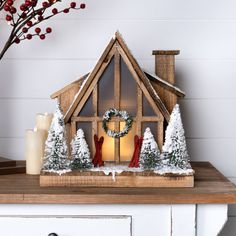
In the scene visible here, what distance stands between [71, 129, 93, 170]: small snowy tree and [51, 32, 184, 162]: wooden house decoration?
0.20 ft

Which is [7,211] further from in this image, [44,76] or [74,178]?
[44,76]

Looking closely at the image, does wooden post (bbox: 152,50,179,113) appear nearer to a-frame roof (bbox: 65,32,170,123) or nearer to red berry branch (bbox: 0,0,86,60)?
a-frame roof (bbox: 65,32,170,123)

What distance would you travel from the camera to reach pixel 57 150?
1.33 meters

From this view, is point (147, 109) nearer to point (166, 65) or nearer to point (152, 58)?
point (166, 65)

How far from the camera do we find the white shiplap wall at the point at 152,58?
1.74 m

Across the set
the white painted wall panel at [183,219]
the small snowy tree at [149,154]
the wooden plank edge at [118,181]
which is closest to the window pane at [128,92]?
the small snowy tree at [149,154]

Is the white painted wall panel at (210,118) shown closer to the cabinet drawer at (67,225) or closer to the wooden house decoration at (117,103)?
the wooden house decoration at (117,103)

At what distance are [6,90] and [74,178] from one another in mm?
572

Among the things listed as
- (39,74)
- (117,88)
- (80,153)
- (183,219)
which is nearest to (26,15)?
(39,74)

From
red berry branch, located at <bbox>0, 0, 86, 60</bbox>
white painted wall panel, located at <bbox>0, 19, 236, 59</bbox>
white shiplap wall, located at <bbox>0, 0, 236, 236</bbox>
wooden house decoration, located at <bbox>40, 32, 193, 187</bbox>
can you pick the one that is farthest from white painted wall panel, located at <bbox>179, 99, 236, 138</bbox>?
red berry branch, located at <bbox>0, 0, 86, 60</bbox>

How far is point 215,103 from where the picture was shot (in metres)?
1.74

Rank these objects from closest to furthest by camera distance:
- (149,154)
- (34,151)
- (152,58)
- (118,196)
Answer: (118,196) → (149,154) → (34,151) → (152,58)

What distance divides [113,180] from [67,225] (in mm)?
152

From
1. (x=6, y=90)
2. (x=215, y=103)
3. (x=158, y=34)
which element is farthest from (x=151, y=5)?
(x=6, y=90)
